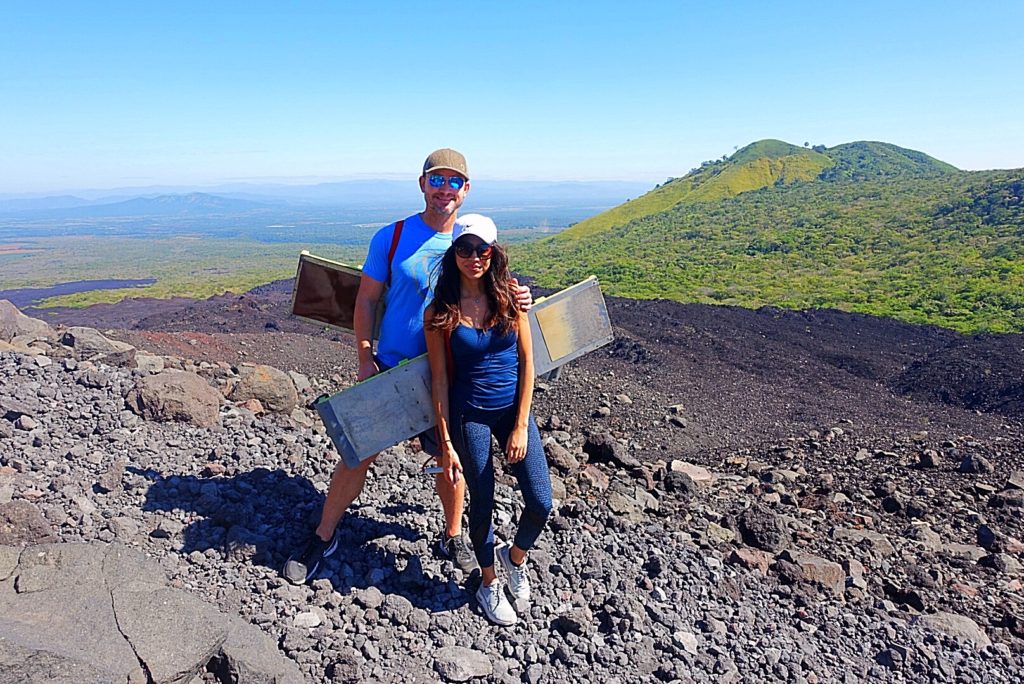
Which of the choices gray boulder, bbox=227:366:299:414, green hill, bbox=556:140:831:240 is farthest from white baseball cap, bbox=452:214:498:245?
green hill, bbox=556:140:831:240

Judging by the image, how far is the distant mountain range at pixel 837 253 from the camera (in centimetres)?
1908

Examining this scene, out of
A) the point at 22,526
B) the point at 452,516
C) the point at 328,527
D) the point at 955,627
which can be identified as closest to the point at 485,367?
the point at 452,516

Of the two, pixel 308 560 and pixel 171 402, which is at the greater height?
pixel 171 402

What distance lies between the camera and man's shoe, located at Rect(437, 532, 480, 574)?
3705mm

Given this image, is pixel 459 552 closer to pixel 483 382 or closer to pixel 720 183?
pixel 483 382

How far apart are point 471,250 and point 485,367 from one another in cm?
52

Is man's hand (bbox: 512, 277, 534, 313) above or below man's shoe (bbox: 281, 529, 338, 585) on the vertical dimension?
above

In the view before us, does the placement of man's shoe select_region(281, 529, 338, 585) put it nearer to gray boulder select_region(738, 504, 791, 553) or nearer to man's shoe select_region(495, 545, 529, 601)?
man's shoe select_region(495, 545, 529, 601)

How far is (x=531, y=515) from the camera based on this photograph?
3.32 metres

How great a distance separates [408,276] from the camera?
3.23 m

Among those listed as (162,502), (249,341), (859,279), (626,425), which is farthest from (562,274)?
(162,502)

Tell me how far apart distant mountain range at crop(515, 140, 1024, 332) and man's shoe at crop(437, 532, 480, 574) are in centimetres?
1519

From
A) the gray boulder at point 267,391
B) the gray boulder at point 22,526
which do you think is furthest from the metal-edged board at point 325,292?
the gray boulder at point 267,391

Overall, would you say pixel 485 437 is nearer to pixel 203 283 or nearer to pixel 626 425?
pixel 626 425
